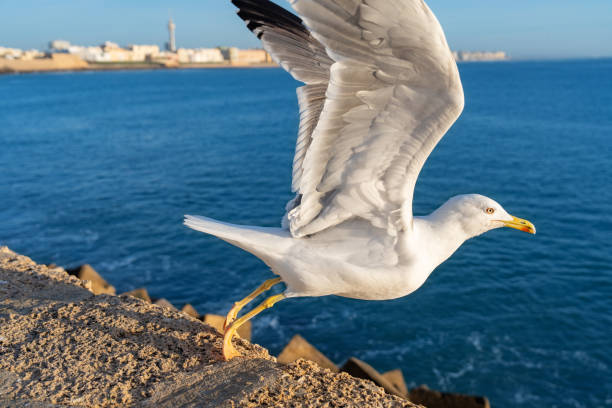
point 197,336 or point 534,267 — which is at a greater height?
point 197,336

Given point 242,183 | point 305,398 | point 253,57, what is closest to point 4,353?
point 305,398

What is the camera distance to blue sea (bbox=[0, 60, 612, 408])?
11633 millimetres

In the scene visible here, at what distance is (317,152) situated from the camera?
4055 millimetres

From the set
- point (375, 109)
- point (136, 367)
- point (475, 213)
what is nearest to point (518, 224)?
point (475, 213)

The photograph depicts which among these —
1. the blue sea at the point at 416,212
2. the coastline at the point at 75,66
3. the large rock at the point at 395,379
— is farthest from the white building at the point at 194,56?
the large rock at the point at 395,379

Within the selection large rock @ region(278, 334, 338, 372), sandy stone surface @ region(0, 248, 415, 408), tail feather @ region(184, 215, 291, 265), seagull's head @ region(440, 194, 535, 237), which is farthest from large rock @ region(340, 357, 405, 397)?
tail feather @ region(184, 215, 291, 265)

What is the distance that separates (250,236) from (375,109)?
1.53 m

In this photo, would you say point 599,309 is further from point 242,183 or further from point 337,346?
point 242,183

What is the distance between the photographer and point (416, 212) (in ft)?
62.4

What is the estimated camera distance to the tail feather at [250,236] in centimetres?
432

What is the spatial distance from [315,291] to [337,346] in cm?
798

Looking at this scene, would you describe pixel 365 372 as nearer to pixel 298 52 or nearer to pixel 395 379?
pixel 395 379

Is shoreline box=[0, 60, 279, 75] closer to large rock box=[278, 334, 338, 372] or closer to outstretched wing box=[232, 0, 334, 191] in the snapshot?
large rock box=[278, 334, 338, 372]

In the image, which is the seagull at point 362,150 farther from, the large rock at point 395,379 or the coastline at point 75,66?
the coastline at point 75,66
